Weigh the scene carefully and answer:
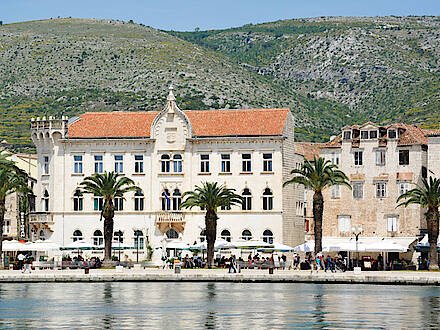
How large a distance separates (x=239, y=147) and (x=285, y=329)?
64.9 metres

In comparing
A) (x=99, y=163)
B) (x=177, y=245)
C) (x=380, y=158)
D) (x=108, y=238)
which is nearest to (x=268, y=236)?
(x=177, y=245)

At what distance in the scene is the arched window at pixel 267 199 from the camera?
4326 inches

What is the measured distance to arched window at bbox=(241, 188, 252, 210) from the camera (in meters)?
110

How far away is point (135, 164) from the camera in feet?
372

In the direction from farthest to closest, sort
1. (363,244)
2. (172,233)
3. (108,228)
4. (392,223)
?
1. (172,233)
2. (392,223)
3. (108,228)
4. (363,244)

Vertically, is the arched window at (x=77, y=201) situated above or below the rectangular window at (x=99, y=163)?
below

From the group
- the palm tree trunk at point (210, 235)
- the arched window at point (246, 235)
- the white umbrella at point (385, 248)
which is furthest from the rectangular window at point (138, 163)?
the white umbrella at point (385, 248)

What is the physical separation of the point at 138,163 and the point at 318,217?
22.3m

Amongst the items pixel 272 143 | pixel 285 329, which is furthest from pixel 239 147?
pixel 285 329

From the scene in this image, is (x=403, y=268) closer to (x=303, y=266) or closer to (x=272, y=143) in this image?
(x=303, y=266)

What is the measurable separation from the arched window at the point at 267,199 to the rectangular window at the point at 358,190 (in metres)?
8.32

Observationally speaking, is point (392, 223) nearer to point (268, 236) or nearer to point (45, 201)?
point (268, 236)

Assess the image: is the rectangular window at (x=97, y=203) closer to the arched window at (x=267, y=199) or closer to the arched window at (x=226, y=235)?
the arched window at (x=226, y=235)

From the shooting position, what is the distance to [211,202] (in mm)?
101875
